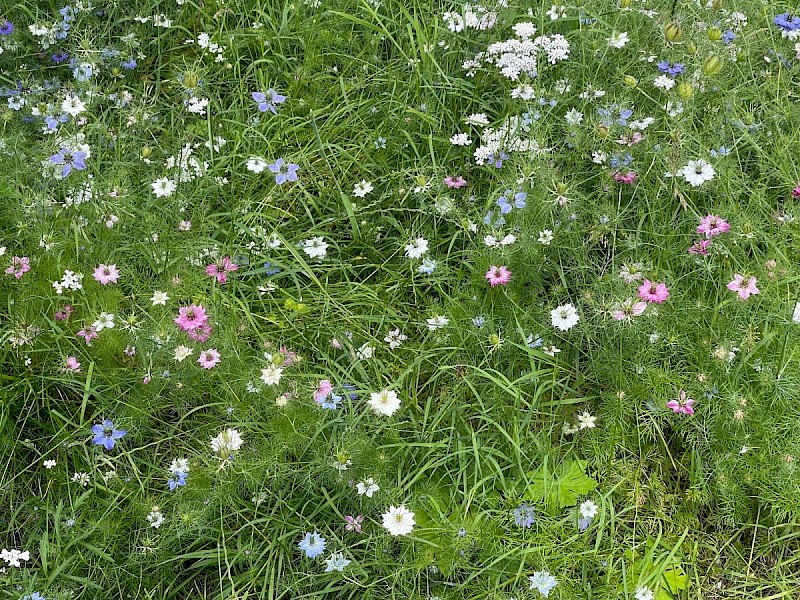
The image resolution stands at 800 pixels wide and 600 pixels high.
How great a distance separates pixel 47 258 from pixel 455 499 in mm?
1215

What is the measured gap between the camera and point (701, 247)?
2.07 m

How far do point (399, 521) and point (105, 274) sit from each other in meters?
0.97

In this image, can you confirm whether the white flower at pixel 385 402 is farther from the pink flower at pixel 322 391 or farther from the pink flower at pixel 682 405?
the pink flower at pixel 682 405

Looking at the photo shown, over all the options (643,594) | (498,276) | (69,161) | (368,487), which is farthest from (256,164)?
(643,594)

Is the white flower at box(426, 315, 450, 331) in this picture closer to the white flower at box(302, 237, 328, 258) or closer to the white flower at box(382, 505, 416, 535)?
the white flower at box(302, 237, 328, 258)

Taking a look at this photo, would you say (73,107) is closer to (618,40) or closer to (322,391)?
(322,391)

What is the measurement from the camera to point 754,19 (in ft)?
8.52

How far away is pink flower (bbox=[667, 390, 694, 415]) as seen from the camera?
1.82 m

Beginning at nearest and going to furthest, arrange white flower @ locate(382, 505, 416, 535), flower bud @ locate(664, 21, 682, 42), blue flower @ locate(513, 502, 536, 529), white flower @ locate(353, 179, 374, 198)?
white flower @ locate(382, 505, 416, 535)
blue flower @ locate(513, 502, 536, 529)
flower bud @ locate(664, 21, 682, 42)
white flower @ locate(353, 179, 374, 198)

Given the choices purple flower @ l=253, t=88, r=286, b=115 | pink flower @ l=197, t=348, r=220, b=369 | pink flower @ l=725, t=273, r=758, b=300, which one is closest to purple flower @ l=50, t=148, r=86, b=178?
purple flower @ l=253, t=88, r=286, b=115

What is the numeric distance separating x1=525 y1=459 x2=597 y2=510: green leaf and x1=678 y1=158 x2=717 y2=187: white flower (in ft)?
2.57

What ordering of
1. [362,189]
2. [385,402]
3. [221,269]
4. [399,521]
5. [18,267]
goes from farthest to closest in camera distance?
[362,189], [221,269], [18,267], [385,402], [399,521]

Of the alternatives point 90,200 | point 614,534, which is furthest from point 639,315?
point 90,200

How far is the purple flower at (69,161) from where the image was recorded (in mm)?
2119
